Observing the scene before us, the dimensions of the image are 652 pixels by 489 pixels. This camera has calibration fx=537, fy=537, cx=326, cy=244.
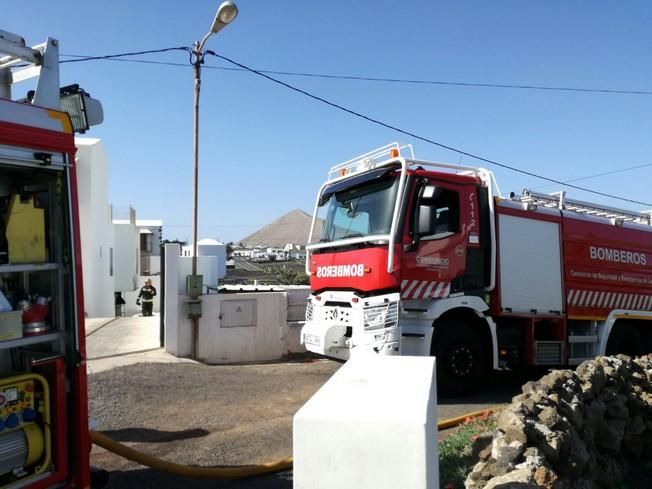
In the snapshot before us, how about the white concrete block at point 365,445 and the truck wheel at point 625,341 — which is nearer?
the white concrete block at point 365,445

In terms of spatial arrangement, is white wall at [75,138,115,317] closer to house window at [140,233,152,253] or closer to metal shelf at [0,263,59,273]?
metal shelf at [0,263,59,273]

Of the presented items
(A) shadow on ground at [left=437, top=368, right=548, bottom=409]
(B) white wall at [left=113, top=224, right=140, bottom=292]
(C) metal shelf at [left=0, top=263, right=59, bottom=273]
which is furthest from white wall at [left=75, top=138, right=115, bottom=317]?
(C) metal shelf at [left=0, top=263, right=59, bottom=273]

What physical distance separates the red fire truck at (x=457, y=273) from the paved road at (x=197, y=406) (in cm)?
85

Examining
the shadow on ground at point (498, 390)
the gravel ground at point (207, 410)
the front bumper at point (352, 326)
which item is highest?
the front bumper at point (352, 326)

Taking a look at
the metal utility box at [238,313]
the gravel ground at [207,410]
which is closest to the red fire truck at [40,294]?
the gravel ground at [207,410]

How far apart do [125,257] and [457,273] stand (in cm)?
2146

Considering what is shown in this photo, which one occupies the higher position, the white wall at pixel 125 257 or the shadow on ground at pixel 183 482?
the white wall at pixel 125 257

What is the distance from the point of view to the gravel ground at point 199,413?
15.5 feet

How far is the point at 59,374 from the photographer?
10.6 ft

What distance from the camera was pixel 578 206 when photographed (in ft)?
30.1

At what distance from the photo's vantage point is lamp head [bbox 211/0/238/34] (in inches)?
320

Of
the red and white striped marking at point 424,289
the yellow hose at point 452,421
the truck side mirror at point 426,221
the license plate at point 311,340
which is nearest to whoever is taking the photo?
the yellow hose at point 452,421

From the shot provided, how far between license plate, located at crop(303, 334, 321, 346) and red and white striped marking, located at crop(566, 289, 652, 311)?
400 centimetres

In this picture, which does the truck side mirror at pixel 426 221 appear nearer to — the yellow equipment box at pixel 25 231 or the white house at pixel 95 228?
the yellow equipment box at pixel 25 231
